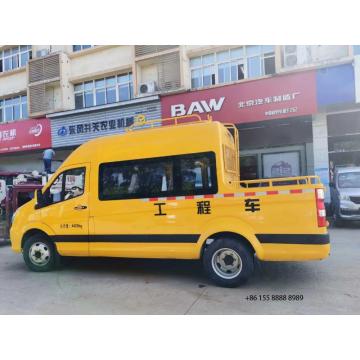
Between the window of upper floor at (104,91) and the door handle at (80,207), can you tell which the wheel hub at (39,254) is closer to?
the door handle at (80,207)

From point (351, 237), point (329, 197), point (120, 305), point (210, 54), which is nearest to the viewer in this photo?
point (120, 305)

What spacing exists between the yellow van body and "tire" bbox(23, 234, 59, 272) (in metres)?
0.15

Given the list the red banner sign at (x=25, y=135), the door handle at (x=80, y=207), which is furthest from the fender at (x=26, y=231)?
the red banner sign at (x=25, y=135)

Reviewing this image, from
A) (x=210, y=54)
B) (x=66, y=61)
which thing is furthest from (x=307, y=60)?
(x=66, y=61)

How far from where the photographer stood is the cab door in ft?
17.9

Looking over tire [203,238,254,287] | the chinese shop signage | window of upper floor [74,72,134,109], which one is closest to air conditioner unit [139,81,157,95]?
the chinese shop signage

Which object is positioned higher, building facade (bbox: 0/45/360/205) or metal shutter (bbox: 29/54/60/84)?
metal shutter (bbox: 29/54/60/84)

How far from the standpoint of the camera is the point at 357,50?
994cm

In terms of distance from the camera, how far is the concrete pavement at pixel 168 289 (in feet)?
13.0

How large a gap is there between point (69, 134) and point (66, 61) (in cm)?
356

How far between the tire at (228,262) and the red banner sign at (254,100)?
7.56m

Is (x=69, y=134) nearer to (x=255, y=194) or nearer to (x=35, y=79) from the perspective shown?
(x=35, y=79)

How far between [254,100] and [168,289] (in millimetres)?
8498

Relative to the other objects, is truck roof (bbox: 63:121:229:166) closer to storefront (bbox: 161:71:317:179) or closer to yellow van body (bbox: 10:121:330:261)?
yellow van body (bbox: 10:121:330:261)
